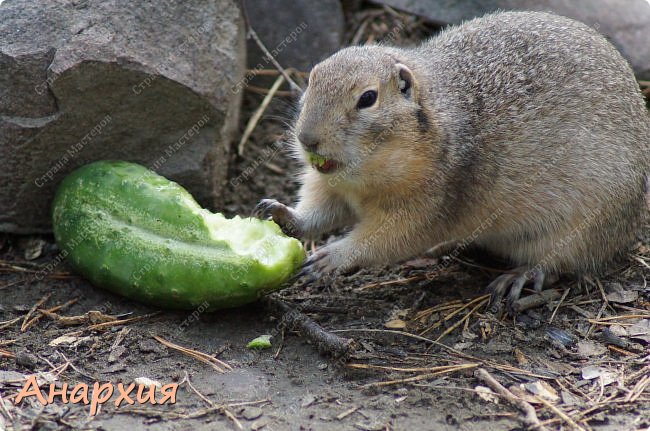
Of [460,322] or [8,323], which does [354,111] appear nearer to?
[460,322]

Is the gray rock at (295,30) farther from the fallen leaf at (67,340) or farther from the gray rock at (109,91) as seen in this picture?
the fallen leaf at (67,340)

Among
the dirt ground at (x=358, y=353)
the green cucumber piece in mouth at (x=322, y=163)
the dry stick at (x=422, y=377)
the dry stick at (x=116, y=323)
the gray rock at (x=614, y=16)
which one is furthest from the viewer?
the gray rock at (x=614, y=16)

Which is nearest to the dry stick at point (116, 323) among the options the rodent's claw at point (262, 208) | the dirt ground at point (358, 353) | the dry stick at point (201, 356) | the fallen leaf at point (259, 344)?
the dirt ground at point (358, 353)

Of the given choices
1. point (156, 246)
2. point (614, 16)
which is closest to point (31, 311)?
point (156, 246)

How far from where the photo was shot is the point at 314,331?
15.8 ft

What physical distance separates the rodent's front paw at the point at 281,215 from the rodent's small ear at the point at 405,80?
1.27m

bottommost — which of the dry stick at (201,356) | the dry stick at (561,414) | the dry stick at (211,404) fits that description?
the dry stick at (201,356)

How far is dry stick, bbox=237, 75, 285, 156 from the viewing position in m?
7.04

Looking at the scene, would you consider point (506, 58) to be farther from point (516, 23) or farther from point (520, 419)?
point (520, 419)

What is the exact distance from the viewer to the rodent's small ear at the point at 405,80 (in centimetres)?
498

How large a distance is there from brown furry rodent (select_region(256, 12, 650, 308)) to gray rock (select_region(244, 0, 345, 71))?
1.93 m

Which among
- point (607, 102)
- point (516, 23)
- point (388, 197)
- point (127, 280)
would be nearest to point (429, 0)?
point (516, 23)

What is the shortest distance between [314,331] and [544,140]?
212cm

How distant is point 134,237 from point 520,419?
2.60 meters
